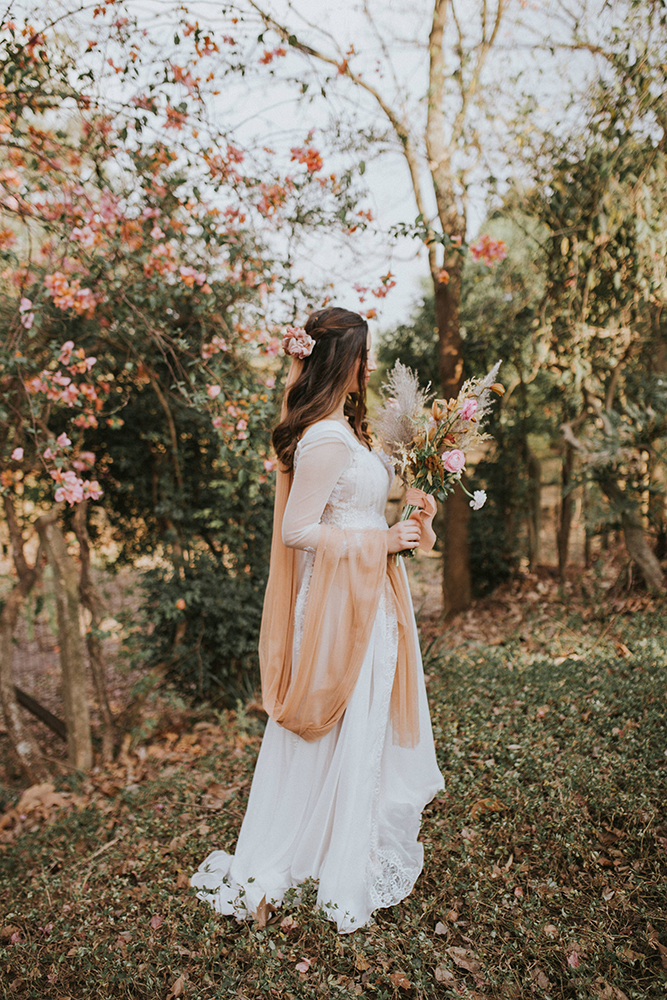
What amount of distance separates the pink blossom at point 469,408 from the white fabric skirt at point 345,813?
798mm

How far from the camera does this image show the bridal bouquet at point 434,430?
210 cm

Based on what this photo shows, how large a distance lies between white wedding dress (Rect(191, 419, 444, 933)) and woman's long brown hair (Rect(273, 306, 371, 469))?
3.5 inches

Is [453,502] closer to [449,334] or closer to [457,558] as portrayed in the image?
[457,558]

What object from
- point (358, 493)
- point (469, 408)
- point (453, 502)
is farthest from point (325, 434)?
point (453, 502)

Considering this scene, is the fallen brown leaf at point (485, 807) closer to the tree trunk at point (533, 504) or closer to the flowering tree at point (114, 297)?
the flowering tree at point (114, 297)

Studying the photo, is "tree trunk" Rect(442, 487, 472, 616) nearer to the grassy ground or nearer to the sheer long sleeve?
the grassy ground

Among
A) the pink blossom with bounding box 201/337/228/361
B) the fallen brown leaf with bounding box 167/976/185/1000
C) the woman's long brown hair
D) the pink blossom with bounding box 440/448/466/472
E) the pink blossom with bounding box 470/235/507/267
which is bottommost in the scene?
the fallen brown leaf with bounding box 167/976/185/1000

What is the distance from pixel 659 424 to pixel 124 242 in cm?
409

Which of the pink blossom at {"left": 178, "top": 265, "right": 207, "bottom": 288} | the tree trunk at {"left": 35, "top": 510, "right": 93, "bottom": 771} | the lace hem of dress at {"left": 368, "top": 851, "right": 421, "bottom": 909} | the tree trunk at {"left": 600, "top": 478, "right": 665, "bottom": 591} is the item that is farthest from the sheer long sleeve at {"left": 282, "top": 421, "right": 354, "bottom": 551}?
the tree trunk at {"left": 600, "top": 478, "right": 665, "bottom": 591}

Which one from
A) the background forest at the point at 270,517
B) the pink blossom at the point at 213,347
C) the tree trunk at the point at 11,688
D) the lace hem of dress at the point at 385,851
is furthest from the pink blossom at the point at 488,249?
the tree trunk at the point at 11,688

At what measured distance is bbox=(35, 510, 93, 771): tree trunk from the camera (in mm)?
4254

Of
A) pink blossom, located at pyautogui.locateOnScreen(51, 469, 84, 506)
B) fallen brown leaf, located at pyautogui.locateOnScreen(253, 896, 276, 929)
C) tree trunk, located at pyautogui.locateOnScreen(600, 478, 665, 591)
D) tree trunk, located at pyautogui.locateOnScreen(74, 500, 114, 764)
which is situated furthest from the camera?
tree trunk, located at pyautogui.locateOnScreen(600, 478, 665, 591)

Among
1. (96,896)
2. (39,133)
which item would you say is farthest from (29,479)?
(96,896)

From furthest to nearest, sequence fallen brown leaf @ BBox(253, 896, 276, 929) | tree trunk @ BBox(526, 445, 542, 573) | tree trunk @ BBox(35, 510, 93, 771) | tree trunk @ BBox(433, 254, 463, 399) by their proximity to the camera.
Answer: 1. tree trunk @ BBox(526, 445, 542, 573)
2. tree trunk @ BBox(433, 254, 463, 399)
3. tree trunk @ BBox(35, 510, 93, 771)
4. fallen brown leaf @ BBox(253, 896, 276, 929)
